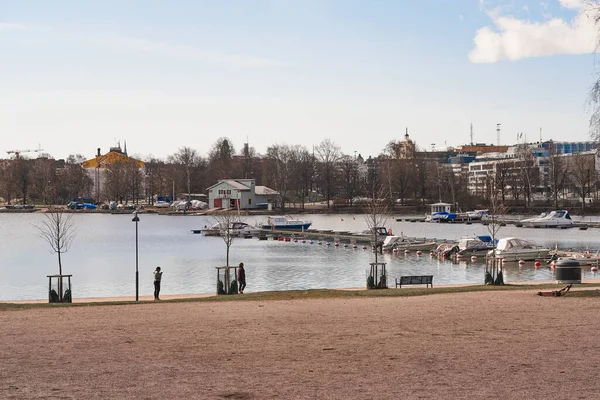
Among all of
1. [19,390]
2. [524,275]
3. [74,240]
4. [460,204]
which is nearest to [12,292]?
[524,275]

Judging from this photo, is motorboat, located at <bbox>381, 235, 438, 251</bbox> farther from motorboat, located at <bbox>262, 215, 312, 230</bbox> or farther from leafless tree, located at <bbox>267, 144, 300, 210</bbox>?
leafless tree, located at <bbox>267, 144, 300, 210</bbox>

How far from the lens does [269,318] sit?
880 inches

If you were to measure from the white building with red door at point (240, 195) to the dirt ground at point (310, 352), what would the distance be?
434ft

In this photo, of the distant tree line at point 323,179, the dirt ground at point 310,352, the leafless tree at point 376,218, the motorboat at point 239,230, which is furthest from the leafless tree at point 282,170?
the dirt ground at point 310,352

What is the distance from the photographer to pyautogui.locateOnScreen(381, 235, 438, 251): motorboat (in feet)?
252

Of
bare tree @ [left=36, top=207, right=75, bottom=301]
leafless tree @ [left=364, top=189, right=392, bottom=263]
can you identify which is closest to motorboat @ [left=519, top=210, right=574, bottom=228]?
leafless tree @ [left=364, top=189, right=392, bottom=263]

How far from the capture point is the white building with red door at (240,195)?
518 feet

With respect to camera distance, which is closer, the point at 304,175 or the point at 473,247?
the point at 473,247

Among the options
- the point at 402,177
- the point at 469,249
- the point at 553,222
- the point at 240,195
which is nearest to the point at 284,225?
the point at 553,222

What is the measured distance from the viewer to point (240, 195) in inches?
6196

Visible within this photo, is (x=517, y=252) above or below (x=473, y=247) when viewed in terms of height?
below

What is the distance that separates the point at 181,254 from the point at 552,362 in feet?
208

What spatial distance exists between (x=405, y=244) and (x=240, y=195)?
3244 inches

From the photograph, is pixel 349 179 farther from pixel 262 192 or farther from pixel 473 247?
pixel 473 247
